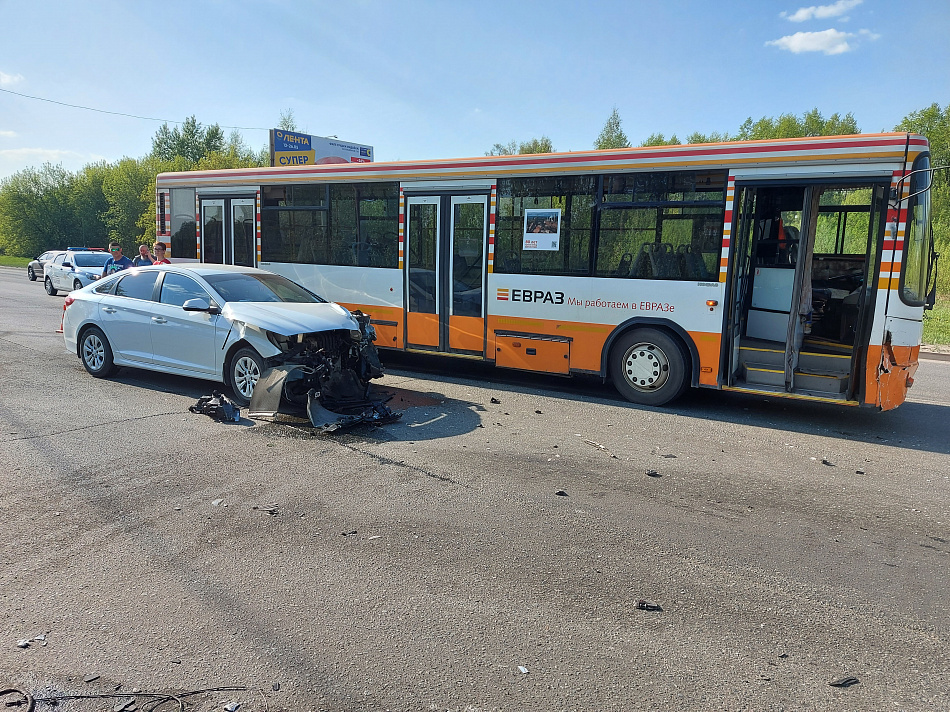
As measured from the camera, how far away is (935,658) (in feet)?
10.9

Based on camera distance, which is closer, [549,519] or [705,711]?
[705,711]

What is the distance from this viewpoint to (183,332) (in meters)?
8.54

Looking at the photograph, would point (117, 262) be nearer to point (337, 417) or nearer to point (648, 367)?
point (337, 417)

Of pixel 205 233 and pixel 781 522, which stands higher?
pixel 205 233

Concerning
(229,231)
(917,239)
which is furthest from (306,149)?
(917,239)

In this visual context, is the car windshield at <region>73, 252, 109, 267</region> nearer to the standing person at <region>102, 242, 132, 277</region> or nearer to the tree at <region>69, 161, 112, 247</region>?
the standing person at <region>102, 242, 132, 277</region>

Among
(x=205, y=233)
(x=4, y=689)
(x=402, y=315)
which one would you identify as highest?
(x=205, y=233)

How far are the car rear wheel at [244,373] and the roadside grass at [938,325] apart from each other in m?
15.6

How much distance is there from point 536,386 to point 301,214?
16.5 feet

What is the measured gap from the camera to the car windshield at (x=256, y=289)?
28.2ft

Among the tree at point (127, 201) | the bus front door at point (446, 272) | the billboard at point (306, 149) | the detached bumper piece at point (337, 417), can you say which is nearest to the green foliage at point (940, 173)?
the bus front door at point (446, 272)

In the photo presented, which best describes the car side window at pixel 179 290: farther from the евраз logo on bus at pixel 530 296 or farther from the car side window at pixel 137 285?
the евраз logo on bus at pixel 530 296

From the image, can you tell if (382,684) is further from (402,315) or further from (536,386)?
(402,315)

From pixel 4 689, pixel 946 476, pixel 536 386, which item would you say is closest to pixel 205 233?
pixel 536 386
